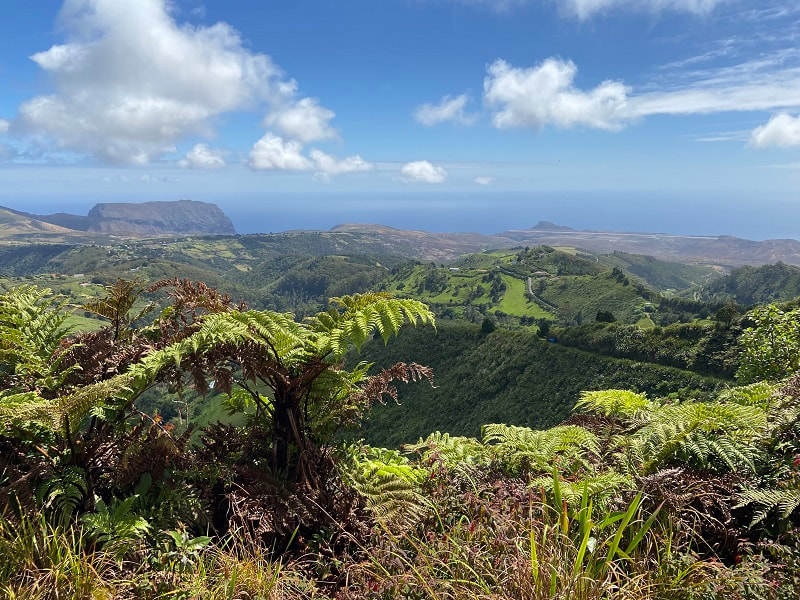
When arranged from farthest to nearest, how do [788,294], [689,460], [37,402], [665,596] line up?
[788,294] < [689,460] < [37,402] < [665,596]

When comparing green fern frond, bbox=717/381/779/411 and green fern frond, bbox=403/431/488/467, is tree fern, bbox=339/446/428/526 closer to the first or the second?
green fern frond, bbox=403/431/488/467

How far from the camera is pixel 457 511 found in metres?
3.01

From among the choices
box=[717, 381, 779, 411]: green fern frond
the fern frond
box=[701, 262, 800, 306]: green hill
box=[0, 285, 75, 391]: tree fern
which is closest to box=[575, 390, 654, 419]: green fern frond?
box=[717, 381, 779, 411]: green fern frond

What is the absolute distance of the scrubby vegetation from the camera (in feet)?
7.32

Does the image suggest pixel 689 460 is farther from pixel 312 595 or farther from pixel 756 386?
pixel 312 595

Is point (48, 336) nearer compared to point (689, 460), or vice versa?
point (689, 460)

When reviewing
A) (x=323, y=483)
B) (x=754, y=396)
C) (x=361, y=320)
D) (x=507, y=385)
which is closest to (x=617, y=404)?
(x=754, y=396)

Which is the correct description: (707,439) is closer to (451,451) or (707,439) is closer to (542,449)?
(542,449)

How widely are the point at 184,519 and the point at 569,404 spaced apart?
57686mm

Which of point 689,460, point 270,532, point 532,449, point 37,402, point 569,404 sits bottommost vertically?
point 569,404

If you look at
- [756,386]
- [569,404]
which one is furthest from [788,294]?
[756,386]

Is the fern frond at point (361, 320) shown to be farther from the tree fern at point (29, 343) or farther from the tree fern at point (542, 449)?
the tree fern at point (29, 343)

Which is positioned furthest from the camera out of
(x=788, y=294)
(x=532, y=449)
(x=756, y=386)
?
(x=788, y=294)

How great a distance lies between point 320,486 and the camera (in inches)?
128
